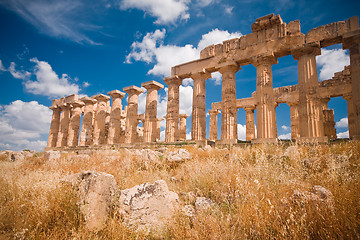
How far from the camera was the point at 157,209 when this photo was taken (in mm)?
2832

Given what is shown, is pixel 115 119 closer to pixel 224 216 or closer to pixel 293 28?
pixel 293 28

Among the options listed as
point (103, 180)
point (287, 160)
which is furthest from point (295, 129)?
point (103, 180)

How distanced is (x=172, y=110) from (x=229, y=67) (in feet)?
18.1

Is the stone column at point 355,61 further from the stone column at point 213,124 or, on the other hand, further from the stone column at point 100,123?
the stone column at point 100,123

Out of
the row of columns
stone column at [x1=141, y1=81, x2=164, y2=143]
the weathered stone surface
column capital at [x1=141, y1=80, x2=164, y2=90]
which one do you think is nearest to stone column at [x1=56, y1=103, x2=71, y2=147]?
the row of columns

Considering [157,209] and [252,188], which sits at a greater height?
[252,188]

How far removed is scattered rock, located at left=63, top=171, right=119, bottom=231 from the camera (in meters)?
2.53

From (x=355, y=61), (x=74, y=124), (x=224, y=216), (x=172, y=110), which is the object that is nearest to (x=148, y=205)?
(x=224, y=216)

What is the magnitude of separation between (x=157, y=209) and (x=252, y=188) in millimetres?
1404

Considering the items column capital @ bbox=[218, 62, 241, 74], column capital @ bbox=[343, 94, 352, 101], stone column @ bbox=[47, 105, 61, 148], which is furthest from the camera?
stone column @ bbox=[47, 105, 61, 148]

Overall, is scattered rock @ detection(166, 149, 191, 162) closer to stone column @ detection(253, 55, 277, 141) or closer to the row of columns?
stone column @ detection(253, 55, 277, 141)

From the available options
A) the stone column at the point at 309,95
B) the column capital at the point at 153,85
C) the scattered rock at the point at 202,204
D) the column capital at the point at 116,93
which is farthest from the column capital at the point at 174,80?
the scattered rock at the point at 202,204

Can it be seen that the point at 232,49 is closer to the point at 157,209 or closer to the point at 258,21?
the point at 258,21

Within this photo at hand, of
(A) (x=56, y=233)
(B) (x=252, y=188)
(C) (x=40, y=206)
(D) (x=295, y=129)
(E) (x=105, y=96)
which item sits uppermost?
(E) (x=105, y=96)
